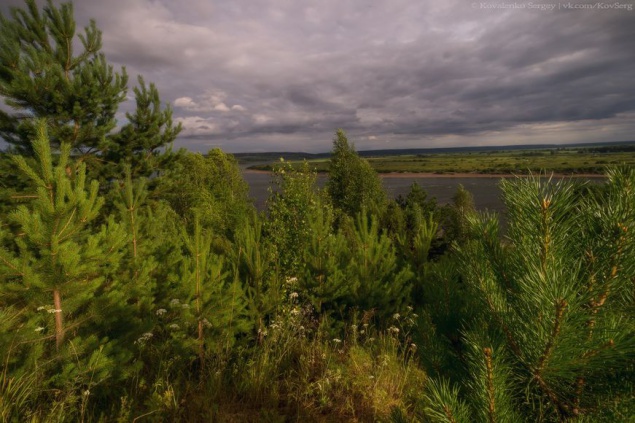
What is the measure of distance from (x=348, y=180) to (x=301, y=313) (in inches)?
1169

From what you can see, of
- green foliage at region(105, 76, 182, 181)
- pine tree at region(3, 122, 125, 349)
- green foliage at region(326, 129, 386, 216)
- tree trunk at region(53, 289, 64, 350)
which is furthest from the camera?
green foliage at region(326, 129, 386, 216)

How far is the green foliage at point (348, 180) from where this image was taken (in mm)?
34500

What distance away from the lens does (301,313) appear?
5867 mm

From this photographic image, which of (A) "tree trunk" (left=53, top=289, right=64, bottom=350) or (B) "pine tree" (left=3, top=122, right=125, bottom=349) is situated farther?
(A) "tree trunk" (left=53, top=289, right=64, bottom=350)

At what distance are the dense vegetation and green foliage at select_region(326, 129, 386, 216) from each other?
981 inches

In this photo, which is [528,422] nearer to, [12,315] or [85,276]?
[85,276]

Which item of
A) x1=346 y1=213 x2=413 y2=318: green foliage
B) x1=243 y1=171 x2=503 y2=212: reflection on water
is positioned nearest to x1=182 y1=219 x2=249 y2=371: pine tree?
x1=346 y1=213 x2=413 y2=318: green foliage

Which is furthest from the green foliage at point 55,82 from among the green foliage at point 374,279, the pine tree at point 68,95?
the green foliage at point 374,279

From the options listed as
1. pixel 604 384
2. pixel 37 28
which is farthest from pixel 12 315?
pixel 37 28

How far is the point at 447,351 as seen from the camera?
62.1 inches

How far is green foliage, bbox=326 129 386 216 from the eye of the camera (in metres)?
34.5

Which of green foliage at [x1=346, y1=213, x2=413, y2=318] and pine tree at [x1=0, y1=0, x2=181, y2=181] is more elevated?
pine tree at [x1=0, y1=0, x2=181, y2=181]

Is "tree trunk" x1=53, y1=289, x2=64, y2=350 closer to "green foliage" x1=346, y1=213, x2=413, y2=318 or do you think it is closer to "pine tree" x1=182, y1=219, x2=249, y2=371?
"pine tree" x1=182, y1=219, x2=249, y2=371

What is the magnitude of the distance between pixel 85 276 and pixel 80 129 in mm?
10433
